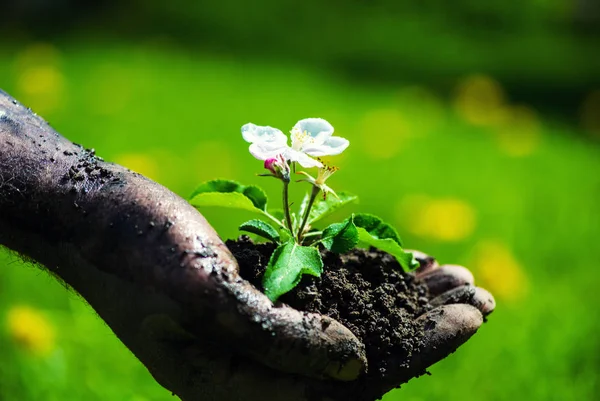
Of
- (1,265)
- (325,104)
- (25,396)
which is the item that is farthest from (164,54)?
(25,396)

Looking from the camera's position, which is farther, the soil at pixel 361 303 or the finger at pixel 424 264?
the finger at pixel 424 264

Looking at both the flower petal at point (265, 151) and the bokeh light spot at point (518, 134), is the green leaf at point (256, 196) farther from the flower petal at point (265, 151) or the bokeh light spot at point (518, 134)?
the bokeh light spot at point (518, 134)

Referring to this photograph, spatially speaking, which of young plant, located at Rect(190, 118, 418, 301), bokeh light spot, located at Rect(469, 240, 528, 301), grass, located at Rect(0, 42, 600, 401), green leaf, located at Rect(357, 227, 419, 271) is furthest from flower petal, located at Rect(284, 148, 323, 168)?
bokeh light spot, located at Rect(469, 240, 528, 301)

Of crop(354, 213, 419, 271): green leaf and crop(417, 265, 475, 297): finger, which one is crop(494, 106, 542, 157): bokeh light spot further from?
crop(354, 213, 419, 271): green leaf

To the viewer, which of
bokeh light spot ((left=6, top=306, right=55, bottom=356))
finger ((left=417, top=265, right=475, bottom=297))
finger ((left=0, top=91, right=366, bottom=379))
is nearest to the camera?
finger ((left=0, top=91, right=366, bottom=379))

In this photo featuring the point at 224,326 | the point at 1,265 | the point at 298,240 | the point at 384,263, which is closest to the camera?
the point at 224,326

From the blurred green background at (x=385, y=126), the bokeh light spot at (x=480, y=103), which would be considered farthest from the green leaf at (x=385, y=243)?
the bokeh light spot at (x=480, y=103)

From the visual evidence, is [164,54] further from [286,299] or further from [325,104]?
[286,299]
